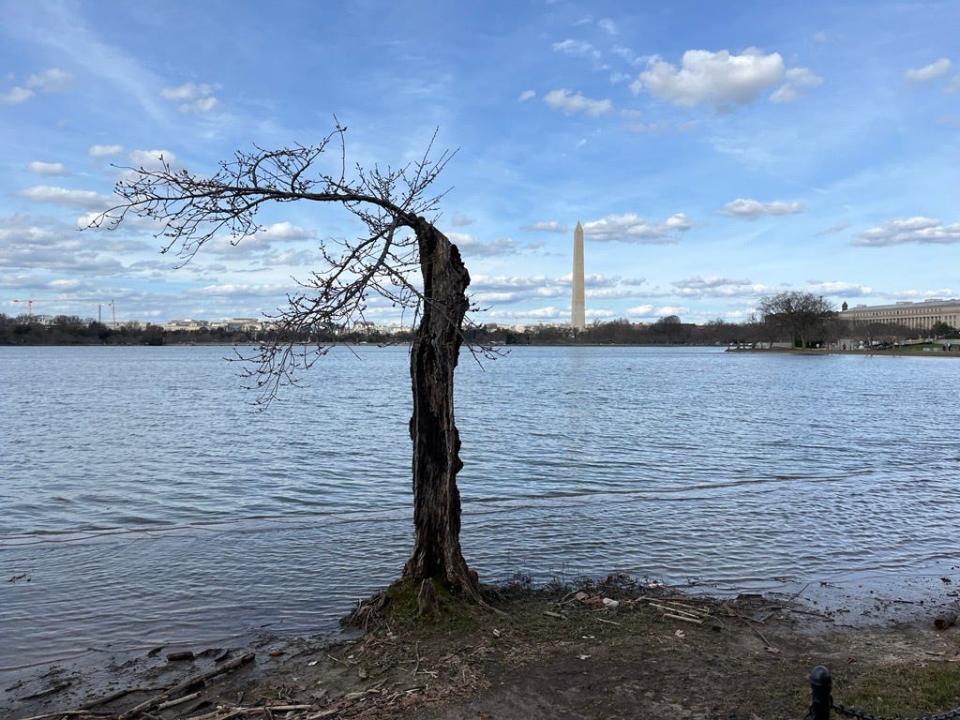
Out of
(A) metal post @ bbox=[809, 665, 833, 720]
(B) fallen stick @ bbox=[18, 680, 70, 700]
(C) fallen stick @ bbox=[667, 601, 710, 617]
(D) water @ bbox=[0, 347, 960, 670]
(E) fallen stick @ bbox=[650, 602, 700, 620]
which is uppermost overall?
(A) metal post @ bbox=[809, 665, 833, 720]

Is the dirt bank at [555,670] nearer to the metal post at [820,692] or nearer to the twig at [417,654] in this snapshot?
the twig at [417,654]

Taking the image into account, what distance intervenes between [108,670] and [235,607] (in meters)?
2.30

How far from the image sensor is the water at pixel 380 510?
1122 centimetres

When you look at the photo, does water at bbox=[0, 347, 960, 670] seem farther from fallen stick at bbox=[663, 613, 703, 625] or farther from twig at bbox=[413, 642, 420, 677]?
fallen stick at bbox=[663, 613, 703, 625]

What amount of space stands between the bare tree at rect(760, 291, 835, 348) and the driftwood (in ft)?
548

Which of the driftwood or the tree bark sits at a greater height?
the tree bark

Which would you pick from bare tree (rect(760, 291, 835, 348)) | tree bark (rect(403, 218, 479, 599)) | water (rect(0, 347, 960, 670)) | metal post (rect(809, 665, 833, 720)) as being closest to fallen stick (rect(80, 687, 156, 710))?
water (rect(0, 347, 960, 670))

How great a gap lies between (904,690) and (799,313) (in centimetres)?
16610

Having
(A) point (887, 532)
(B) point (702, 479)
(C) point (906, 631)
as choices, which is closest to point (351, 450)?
(B) point (702, 479)

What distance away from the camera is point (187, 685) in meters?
7.60

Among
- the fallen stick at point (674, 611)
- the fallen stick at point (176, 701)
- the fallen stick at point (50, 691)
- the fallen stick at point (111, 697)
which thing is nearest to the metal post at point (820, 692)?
the fallen stick at point (674, 611)

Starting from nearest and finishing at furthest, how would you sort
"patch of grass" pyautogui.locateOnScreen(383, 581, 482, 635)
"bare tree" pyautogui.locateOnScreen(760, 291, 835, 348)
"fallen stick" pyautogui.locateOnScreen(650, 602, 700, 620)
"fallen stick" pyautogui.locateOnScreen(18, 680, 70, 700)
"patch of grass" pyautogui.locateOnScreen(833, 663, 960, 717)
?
"patch of grass" pyautogui.locateOnScreen(833, 663, 960, 717) → "fallen stick" pyautogui.locateOnScreen(18, 680, 70, 700) → "patch of grass" pyautogui.locateOnScreen(383, 581, 482, 635) → "fallen stick" pyautogui.locateOnScreen(650, 602, 700, 620) → "bare tree" pyautogui.locateOnScreen(760, 291, 835, 348)

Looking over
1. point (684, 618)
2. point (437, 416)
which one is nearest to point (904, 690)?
point (684, 618)

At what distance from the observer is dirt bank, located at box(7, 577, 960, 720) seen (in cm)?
670
